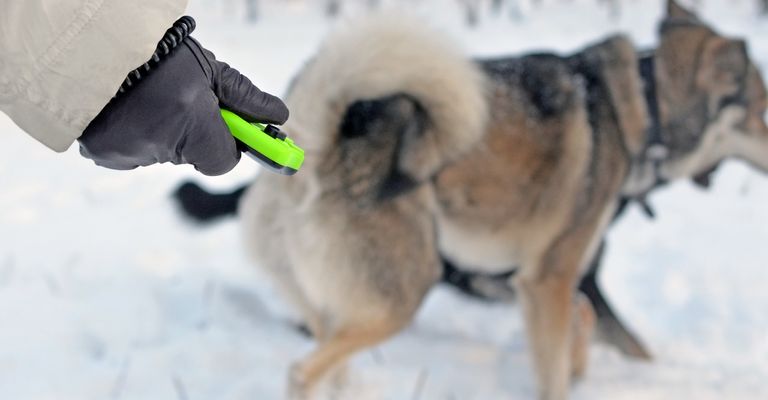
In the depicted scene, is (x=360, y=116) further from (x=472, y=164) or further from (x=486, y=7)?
(x=486, y=7)

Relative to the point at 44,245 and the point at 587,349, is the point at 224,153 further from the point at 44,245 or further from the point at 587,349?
the point at 44,245

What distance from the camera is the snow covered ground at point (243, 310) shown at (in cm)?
277

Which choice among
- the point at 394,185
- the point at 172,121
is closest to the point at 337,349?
the point at 394,185

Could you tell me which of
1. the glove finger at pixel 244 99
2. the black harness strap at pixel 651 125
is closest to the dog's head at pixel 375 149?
the black harness strap at pixel 651 125

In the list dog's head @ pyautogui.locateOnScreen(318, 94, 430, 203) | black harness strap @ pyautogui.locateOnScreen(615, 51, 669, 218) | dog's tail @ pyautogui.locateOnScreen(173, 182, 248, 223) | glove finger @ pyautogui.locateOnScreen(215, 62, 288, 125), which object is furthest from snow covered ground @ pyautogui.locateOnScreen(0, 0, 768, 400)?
glove finger @ pyautogui.locateOnScreen(215, 62, 288, 125)

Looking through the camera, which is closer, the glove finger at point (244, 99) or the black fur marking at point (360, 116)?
the glove finger at point (244, 99)

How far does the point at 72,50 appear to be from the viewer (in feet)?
3.13

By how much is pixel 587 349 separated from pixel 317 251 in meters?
1.48

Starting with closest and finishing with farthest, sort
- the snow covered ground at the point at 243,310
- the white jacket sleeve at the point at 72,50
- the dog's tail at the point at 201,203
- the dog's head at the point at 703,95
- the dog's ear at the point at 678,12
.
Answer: the white jacket sleeve at the point at 72,50, the snow covered ground at the point at 243,310, the dog's tail at the point at 201,203, the dog's head at the point at 703,95, the dog's ear at the point at 678,12

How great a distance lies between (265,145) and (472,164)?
163 cm

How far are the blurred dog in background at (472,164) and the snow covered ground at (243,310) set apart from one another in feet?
0.93

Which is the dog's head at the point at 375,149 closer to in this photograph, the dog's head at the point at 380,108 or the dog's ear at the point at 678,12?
the dog's head at the point at 380,108

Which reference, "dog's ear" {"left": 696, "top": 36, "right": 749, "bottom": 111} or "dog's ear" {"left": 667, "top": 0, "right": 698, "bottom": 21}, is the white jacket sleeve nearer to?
"dog's ear" {"left": 696, "top": 36, "right": 749, "bottom": 111}

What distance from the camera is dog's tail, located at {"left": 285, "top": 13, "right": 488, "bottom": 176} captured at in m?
2.44
